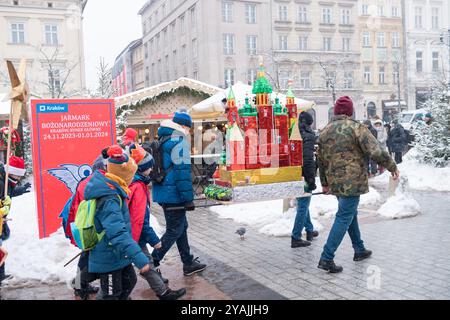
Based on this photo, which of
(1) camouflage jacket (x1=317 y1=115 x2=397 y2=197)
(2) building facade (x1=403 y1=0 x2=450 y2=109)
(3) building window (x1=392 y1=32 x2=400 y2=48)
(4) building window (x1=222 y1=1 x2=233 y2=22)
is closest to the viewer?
(1) camouflage jacket (x1=317 y1=115 x2=397 y2=197)

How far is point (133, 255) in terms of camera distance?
3.73 meters

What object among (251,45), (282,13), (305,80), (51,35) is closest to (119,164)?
(51,35)

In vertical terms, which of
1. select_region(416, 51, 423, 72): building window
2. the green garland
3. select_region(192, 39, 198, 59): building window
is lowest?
the green garland

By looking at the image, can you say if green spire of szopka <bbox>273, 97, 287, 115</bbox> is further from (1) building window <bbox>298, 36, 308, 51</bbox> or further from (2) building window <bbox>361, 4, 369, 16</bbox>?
(2) building window <bbox>361, 4, 369, 16</bbox>

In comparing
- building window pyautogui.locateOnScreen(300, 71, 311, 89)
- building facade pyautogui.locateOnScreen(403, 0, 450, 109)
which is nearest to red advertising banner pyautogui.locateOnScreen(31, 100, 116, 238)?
building window pyautogui.locateOnScreen(300, 71, 311, 89)

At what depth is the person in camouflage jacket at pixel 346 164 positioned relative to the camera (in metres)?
5.18

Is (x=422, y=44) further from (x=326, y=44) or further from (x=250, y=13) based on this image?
(x=250, y=13)

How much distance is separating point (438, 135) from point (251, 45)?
1253 inches

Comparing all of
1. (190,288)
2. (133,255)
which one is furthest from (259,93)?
(133,255)

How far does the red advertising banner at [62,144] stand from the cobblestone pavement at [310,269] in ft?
5.91

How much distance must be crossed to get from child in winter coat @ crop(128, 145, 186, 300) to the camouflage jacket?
79.6 inches

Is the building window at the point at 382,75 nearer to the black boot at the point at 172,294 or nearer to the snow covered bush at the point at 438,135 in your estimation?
the snow covered bush at the point at 438,135

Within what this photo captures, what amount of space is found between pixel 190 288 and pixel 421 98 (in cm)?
4739

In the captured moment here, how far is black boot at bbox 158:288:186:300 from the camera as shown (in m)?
4.50
